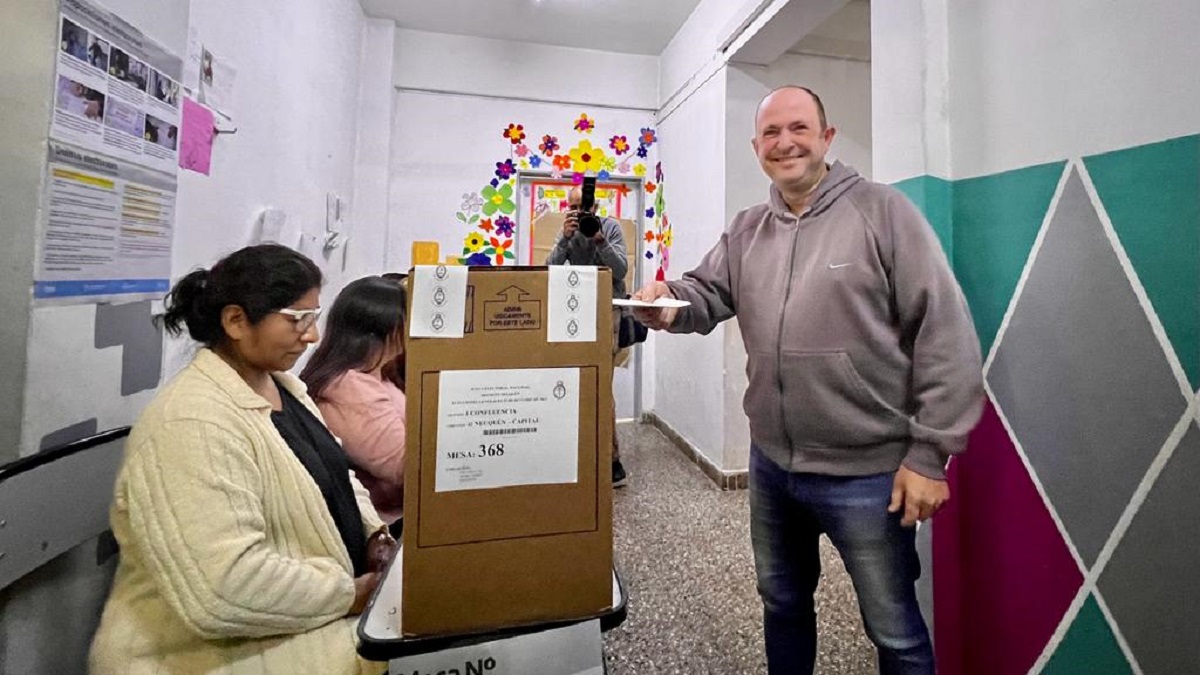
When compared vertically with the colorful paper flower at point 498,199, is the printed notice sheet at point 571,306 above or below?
below

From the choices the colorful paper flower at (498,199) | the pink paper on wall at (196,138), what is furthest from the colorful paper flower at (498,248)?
the pink paper on wall at (196,138)

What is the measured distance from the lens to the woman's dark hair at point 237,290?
0.90 m

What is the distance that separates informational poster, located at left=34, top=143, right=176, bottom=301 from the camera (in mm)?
912

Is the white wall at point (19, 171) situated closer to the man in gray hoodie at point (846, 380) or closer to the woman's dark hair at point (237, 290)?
the woman's dark hair at point (237, 290)

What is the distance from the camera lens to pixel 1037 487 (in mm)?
1117

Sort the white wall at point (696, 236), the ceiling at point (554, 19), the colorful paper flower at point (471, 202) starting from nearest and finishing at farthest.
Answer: the white wall at point (696, 236)
the ceiling at point (554, 19)
the colorful paper flower at point (471, 202)

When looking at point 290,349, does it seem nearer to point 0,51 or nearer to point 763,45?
point 0,51

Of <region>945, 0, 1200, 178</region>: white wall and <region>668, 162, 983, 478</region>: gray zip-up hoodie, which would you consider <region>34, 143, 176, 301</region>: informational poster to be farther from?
<region>945, 0, 1200, 178</region>: white wall

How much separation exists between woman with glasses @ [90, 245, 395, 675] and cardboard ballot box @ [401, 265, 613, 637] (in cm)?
24

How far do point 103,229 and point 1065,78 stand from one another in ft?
6.22

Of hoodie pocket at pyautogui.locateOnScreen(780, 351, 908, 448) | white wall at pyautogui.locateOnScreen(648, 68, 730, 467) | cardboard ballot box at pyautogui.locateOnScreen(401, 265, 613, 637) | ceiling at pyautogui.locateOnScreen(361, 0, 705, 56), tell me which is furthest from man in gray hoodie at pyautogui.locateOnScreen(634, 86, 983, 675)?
ceiling at pyautogui.locateOnScreen(361, 0, 705, 56)

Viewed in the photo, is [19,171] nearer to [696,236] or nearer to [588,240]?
[588,240]

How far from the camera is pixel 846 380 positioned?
1.03 meters

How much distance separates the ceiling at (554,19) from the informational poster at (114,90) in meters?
2.33
